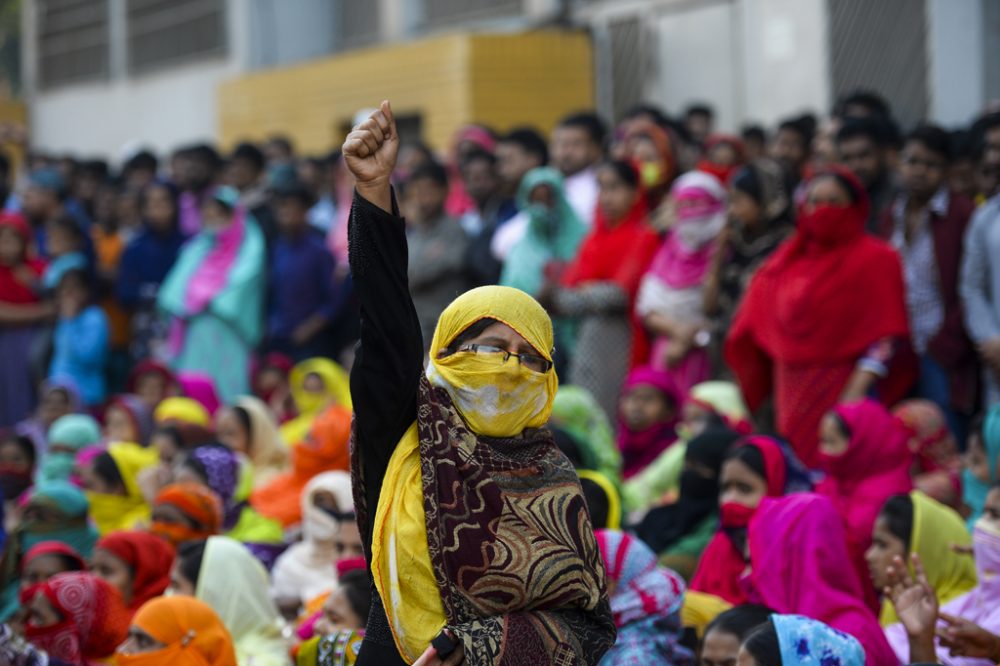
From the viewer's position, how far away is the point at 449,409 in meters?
2.94

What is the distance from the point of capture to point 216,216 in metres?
9.64

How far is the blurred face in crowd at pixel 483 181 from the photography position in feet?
30.1

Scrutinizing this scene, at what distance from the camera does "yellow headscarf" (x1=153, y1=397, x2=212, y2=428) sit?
8203mm

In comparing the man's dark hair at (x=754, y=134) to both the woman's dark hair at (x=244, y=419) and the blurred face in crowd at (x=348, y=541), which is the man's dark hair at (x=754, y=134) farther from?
the blurred face in crowd at (x=348, y=541)

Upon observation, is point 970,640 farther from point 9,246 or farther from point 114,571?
point 9,246

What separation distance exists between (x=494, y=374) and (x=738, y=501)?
234cm

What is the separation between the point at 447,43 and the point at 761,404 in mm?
6888

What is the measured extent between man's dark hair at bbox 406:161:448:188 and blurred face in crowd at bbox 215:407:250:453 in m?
1.83

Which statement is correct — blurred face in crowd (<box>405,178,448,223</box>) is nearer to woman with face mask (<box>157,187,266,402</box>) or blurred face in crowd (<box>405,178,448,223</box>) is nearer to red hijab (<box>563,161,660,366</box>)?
red hijab (<box>563,161,660,366</box>)

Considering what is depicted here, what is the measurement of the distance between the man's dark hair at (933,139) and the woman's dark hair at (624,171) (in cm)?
154

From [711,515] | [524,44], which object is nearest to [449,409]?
[711,515]

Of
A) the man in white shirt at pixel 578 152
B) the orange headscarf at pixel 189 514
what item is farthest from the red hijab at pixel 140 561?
the man in white shirt at pixel 578 152

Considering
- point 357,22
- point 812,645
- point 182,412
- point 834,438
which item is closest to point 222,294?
point 182,412

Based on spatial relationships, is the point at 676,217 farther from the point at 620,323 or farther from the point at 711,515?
the point at 711,515
